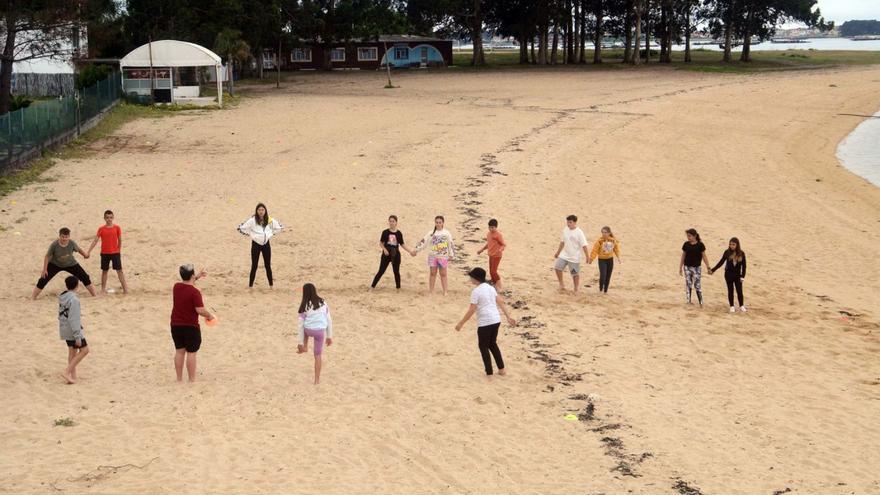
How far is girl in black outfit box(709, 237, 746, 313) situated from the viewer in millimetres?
15822

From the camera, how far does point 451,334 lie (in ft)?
48.4

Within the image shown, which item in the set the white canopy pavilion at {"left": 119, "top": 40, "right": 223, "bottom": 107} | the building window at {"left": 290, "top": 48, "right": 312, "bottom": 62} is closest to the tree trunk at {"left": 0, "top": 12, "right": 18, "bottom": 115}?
the white canopy pavilion at {"left": 119, "top": 40, "right": 223, "bottom": 107}

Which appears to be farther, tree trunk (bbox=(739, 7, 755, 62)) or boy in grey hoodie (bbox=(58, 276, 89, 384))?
tree trunk (bbox=(739, 7, 755, 62))

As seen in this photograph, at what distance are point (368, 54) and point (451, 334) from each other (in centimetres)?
6779

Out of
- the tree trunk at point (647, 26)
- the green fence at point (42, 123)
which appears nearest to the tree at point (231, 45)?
the green fence at point (42, 123)

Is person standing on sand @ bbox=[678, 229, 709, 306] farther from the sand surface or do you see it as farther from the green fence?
the green fence

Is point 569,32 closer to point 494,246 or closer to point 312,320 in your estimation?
point 494,246

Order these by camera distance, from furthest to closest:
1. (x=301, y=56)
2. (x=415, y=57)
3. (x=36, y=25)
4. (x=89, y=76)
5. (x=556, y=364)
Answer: (x=415, y=57), (x=301, y=56), (x=89, y=76), (x=36, y=25), (x=556, y=364)

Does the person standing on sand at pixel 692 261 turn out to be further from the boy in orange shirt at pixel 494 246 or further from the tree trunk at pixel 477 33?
the tree trunk at pixel 477 33

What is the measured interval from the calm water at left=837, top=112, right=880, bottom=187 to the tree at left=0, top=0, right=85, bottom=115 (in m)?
26.6

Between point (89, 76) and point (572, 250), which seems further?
point (89, 76)

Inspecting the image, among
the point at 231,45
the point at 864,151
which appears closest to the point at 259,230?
the point at 864,151

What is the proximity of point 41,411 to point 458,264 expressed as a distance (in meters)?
9.07

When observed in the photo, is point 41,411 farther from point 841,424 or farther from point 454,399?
point 841,424
